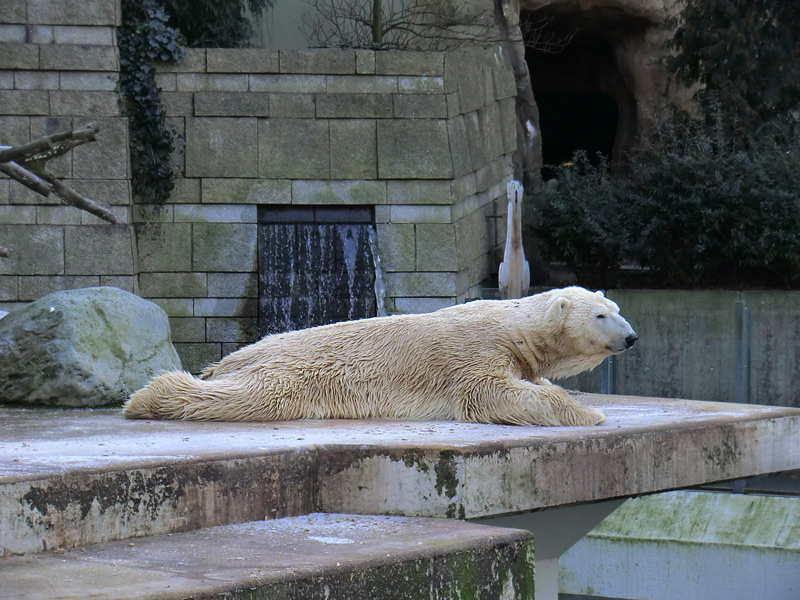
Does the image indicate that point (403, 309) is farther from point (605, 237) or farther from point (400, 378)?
point (400, 378)

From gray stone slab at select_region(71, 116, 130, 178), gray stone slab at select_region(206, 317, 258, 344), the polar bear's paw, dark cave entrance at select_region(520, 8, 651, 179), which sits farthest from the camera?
dark cave entrance at select_region(520, 8, 651, 179)

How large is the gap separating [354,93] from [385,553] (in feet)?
25.0

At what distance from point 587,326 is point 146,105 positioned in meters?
6.41

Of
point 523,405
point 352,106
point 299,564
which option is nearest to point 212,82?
point 352,106

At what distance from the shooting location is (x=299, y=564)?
264 centimetres

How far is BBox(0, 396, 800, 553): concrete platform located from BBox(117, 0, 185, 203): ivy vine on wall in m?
5.52

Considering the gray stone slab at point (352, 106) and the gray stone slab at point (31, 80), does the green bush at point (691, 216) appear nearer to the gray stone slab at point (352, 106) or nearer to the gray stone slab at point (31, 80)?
the gray stone slab at point (352, 106)

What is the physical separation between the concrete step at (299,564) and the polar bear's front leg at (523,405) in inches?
37.8

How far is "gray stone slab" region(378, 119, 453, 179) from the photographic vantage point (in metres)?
10.0

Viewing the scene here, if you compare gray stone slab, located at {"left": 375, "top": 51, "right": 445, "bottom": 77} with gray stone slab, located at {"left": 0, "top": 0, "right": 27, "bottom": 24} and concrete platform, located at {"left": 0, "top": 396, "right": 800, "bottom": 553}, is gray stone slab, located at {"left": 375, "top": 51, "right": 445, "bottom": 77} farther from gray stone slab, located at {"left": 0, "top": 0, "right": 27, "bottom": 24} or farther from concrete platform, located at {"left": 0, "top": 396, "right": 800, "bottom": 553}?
concrete platform, located at {"left": 0, "top": 396, "right": 800, "bottom": 553}

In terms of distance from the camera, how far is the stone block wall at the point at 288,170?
9.85 meters

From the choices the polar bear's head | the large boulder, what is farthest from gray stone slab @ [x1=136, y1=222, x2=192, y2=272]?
the polar bear's head

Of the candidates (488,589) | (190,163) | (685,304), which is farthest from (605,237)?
(488,589)

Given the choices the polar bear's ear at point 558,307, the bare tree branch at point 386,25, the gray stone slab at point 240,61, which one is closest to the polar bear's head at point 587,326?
the polar bear's ear at point 558,307
